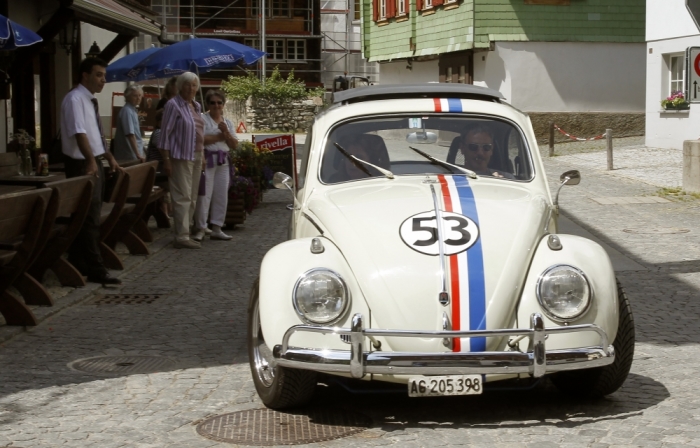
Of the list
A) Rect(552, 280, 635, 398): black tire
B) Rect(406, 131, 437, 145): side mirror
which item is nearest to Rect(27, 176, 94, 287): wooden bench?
Rect(406, 131, 437, 145): side mirror

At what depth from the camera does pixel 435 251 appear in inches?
219

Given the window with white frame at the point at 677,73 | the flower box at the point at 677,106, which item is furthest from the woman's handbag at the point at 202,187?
the window with white frame at the point at 677,73

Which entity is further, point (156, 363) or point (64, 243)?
point (64, 243)

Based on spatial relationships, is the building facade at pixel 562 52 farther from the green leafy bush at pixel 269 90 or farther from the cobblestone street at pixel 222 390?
the cobblestone street at pixel 222 390

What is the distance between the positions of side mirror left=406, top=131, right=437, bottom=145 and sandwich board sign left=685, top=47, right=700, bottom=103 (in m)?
6.73

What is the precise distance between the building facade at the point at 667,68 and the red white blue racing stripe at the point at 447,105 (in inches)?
762

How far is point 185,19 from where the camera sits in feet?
180

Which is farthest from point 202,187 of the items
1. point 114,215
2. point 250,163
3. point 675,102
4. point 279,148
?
point 675,102

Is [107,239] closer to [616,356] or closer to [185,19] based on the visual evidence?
[616,356]

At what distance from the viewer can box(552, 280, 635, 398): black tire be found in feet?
18.5

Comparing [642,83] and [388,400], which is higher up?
[642,83]

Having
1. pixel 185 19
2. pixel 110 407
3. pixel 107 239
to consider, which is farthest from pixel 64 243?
pixel 185 19

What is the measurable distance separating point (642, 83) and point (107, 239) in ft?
76.1

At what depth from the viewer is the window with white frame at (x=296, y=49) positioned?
57125 mm
